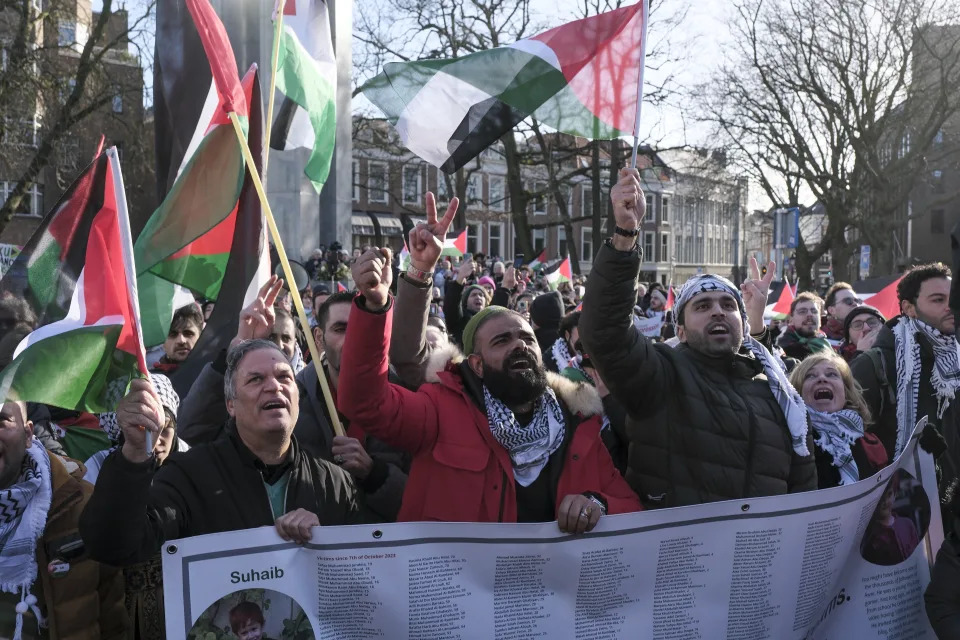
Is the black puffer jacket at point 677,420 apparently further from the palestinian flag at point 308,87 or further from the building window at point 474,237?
the building window at point 474,237

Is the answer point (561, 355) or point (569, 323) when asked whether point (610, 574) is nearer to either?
point (561, 355)

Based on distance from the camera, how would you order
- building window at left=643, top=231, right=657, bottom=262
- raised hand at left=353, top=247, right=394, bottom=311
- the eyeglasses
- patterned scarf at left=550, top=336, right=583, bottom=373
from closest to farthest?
raised hand at left=353, top=247, right=394, bottom=311
patterned scarf at left=550, top=336, right=583, bottom=373
the eyeglasses
building window at left=643, top=231, right=657, bottom=262

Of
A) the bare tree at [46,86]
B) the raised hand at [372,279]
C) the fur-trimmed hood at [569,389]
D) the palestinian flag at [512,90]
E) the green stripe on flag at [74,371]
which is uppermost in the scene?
the bare tree at [46,86]

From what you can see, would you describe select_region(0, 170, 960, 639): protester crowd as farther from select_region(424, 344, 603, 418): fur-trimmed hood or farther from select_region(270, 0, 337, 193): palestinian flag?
select_region(270, 0, 337, 193): palestinian flag

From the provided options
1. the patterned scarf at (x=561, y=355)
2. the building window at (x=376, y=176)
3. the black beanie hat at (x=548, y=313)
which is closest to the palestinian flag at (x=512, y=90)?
the patterned scarf at (x=561, y=355)

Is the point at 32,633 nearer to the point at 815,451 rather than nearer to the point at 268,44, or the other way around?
the point at 815,451

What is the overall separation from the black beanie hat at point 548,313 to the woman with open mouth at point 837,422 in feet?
11.6

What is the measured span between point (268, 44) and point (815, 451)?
13.2 meters

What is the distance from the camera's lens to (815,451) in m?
3.64

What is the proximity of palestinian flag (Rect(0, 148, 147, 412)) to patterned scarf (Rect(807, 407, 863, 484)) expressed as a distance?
2446 millimetres

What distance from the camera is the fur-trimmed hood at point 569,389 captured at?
333 centimetres

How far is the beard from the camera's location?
3.29 metres

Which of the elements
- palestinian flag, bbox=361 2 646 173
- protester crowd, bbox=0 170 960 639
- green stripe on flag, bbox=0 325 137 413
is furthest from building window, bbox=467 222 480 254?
green stripe on flag, bbox=0 325 137 413

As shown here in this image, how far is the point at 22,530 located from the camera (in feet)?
9.71
